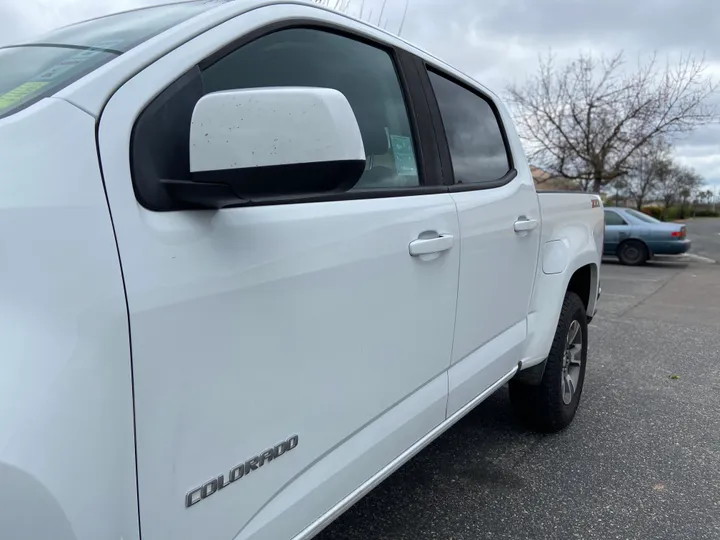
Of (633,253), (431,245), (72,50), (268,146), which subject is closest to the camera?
(268,146)

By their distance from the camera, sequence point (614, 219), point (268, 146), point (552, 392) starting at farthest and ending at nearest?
1. point (614, 219)
2. point (552, 392)
3. point (268, 146)

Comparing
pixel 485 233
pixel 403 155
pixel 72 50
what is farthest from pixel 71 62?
pixel 485 233

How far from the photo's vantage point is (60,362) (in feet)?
3.16

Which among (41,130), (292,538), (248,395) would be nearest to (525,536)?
(292,538)

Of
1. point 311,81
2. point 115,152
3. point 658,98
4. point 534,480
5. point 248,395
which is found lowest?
point 534,480

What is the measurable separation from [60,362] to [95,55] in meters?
0.73

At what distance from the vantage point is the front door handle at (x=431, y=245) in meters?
1.85

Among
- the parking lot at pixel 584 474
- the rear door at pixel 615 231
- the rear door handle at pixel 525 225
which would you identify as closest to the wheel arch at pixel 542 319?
the rear door handle at pixel 525 225

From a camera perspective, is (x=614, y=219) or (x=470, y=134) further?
(x=614, y=219)

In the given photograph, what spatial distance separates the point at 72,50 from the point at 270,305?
2.60 ft

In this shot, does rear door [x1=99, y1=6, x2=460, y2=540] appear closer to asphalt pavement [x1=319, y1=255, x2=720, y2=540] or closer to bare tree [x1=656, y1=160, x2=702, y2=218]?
asphalt pavement [x1=319, y1=255, x2=720, y2=540]

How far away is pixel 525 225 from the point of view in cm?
277

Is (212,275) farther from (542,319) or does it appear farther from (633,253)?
(633,253)

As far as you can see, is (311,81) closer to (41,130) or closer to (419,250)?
(419,250)
